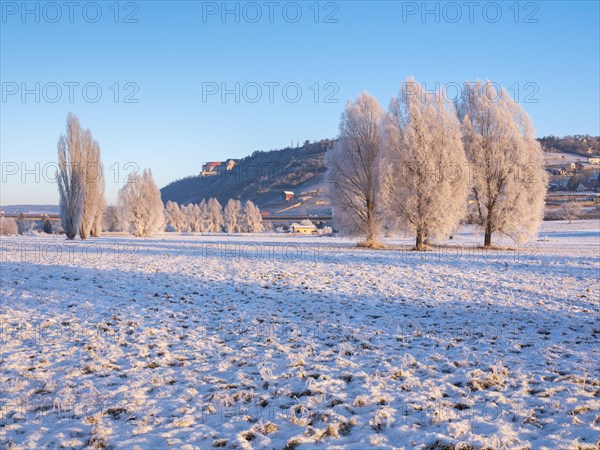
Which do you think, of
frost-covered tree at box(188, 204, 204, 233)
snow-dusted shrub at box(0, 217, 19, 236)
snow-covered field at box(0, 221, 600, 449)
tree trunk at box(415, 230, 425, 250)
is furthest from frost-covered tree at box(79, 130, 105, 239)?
frost-covered tree at box(188, 204, 204, 233)

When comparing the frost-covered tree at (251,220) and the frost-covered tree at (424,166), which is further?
the frost-covered tree at (251,220)

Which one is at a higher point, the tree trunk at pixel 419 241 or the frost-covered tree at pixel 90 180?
the frost-covered tree at pixel 90 180

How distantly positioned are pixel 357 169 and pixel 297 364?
25973 millimetres

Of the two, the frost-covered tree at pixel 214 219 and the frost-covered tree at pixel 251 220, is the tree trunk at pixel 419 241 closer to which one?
the frost-covered tree at pixel 251 220

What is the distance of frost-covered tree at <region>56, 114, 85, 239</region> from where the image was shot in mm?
39438

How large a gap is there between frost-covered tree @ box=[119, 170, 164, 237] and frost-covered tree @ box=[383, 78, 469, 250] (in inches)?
1686

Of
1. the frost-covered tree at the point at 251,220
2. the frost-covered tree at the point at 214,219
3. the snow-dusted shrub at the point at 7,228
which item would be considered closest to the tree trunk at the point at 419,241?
the snow-dusted shrub at the point at 7,228

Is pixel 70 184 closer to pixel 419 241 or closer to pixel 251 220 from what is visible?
pixel 419 241

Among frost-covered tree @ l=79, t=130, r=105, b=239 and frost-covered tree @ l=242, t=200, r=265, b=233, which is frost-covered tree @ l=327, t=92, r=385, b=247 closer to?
frost-covered tree @ l=79, t=130, r=105, b=239

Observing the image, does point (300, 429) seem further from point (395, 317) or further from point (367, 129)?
point (367, 129)

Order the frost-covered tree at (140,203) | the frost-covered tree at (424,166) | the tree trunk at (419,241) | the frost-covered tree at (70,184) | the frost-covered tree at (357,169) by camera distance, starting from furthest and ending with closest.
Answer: the frost-covered tree at (140,203) → the frost-covered tree at (70,184) → the frost-covered tree at (357,169) → the tree trunk at (419,241) → the frost-covered tree at (424,166)

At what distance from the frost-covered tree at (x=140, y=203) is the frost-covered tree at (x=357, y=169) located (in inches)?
1479

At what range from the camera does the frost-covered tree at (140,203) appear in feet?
198

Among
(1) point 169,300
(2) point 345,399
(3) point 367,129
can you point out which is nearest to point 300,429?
(2) point 345,399
